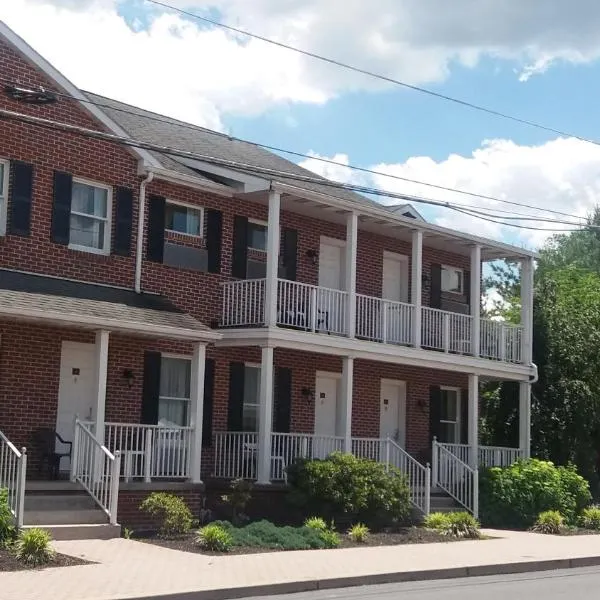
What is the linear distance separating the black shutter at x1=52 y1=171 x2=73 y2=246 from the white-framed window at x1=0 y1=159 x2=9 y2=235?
89 cm

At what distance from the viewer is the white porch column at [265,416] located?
67.9 feet

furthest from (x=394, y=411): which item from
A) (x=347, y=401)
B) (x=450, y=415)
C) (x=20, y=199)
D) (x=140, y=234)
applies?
(x=20, y=199)

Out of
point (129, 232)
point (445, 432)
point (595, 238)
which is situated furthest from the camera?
point (595, 238)

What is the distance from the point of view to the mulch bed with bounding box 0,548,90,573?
13.3m

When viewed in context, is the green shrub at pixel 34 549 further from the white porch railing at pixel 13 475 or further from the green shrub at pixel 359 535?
the green shrub at pixel 359 535

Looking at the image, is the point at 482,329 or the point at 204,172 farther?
the point at 482,329

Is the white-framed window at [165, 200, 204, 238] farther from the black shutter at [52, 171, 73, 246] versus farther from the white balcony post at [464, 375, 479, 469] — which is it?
the white balcony post at [464, 375, 479, 469]

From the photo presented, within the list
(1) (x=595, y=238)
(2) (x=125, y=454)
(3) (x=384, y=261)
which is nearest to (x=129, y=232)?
(2) (x=125, y=454)

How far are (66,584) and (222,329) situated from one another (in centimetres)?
970

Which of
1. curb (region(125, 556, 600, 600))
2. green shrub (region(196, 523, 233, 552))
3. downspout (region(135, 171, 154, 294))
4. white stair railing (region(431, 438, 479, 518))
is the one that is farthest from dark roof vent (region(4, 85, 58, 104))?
white stair railing (region(431, 438, 479, 518))

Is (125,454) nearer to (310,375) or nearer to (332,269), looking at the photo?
(310,375)

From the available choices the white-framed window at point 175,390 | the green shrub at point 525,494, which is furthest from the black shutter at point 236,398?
the green shrub at point 525,494

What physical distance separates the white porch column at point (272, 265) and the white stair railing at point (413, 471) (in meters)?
3.73

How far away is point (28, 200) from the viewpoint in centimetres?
1927
